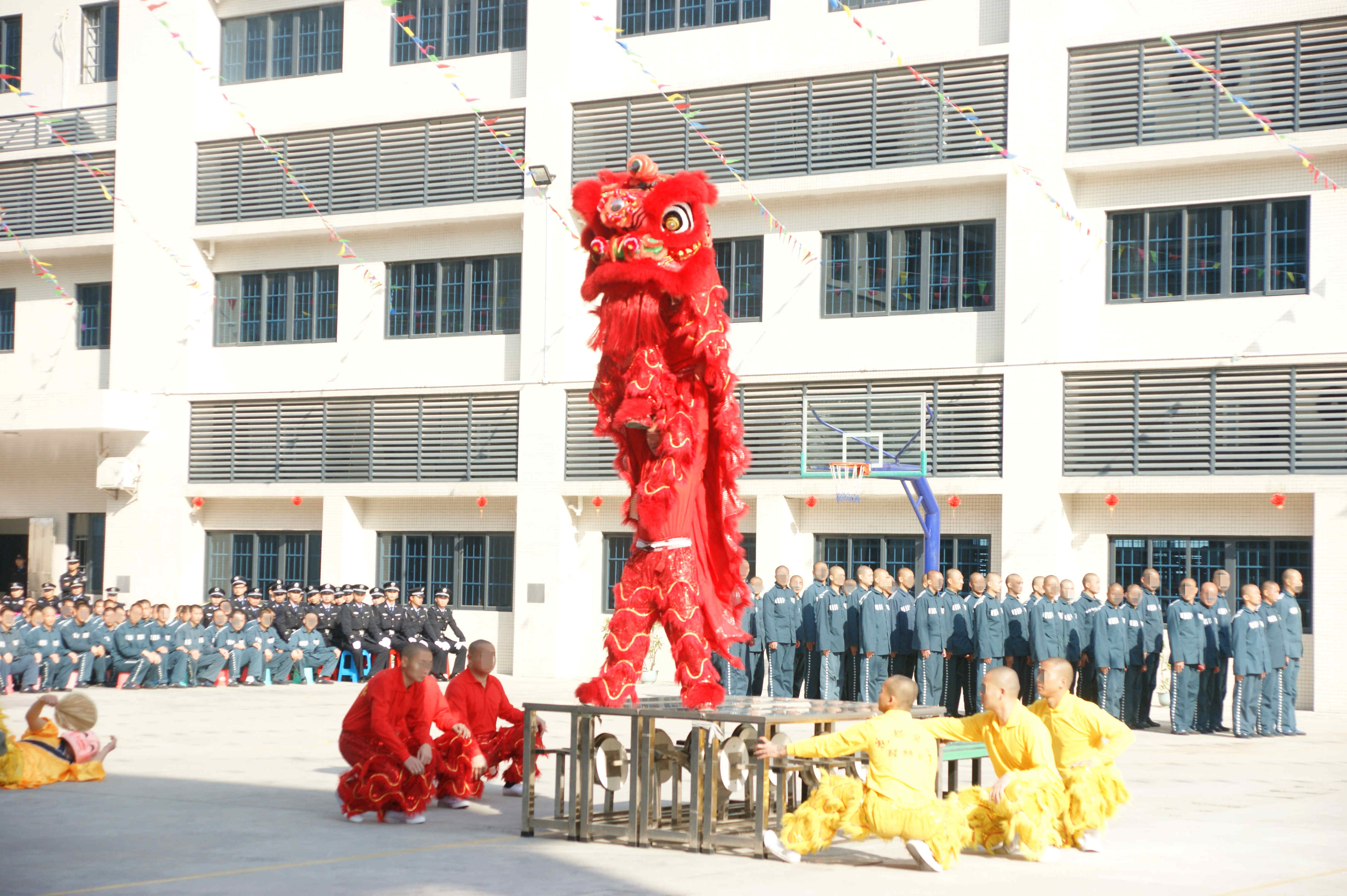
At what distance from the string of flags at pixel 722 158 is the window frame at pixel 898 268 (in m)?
0.40

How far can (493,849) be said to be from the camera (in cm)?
913

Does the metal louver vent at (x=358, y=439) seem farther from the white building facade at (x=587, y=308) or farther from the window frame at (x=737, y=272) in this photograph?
the window frame at (x=737, y=272)

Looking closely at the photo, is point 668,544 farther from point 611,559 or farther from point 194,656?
point 611,559

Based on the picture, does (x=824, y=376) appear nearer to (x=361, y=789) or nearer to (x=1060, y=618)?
(x=1060, y=618)

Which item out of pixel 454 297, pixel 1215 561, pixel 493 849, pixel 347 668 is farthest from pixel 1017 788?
pixel 454 297

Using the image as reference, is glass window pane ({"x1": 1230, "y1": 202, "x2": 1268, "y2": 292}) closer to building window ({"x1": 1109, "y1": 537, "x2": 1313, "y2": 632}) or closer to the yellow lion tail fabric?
building window ({"x1": 1109, "y1": 537, "x2": 1313, "y2": 632})

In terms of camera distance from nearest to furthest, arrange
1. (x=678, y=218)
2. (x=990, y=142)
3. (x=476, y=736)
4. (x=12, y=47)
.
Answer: (x=678, y=218), (x=476, y=736), (x=990, y=142), (x=12, y=47)

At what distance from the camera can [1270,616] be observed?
674 inches

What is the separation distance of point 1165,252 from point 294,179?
14716mm

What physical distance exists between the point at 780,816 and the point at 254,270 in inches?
841

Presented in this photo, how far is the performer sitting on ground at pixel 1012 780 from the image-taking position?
29.2 ft

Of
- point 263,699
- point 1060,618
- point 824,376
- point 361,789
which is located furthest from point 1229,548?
point 361,789

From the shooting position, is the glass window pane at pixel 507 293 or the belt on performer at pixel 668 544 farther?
the glass window pane at pixel 507 293

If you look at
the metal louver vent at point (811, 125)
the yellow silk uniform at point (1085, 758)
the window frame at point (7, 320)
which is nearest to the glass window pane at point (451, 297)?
the metal louver vent at point (811, 125)
